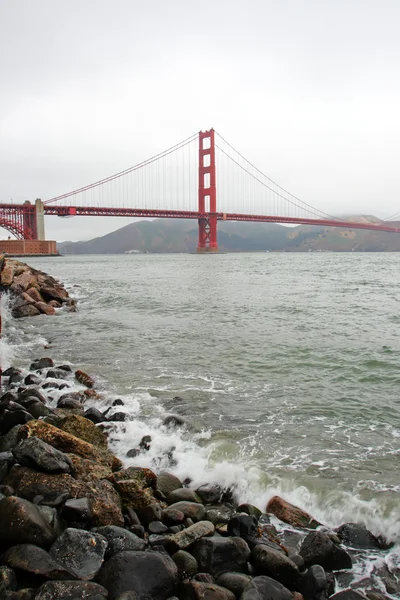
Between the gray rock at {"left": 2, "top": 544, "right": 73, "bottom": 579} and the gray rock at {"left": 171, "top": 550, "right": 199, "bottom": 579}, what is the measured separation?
1.73 feet

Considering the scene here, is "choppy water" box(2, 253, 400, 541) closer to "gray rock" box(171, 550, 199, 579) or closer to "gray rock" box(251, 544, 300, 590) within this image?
"gray rock" box(251, 544, 300, 590)

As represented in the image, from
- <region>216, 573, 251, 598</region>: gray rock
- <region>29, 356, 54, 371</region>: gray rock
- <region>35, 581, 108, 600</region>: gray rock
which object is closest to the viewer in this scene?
<region>35, 581, 108, 600</region>: gray rock

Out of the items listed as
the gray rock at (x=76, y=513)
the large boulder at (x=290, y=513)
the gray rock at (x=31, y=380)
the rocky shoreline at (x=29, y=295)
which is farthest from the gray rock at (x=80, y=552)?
the rocky shoreline at (x=29, y=295)

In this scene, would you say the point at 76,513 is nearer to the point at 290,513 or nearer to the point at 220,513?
the point at 220,513

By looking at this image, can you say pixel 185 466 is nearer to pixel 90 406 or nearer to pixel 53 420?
pixel 53 420

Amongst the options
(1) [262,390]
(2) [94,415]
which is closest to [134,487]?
(2) [94,415]

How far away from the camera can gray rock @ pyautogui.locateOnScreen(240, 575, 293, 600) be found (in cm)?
212

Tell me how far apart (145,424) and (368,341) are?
5361 millimetres

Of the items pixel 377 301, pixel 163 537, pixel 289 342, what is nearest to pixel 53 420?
pixel 163 537

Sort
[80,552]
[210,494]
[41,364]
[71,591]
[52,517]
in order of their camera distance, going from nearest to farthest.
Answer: [71,591], [80,552], [52,517], [210,494], [41,364]

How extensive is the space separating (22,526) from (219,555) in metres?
0.97

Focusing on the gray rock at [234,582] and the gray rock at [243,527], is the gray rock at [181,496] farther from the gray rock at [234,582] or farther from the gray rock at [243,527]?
the gray rock at [234,582]

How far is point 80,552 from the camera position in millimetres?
2197

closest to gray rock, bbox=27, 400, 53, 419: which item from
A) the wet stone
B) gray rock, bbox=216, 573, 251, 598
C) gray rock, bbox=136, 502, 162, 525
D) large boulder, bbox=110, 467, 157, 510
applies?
large boulder, bbox=110, 467, 157, 510
